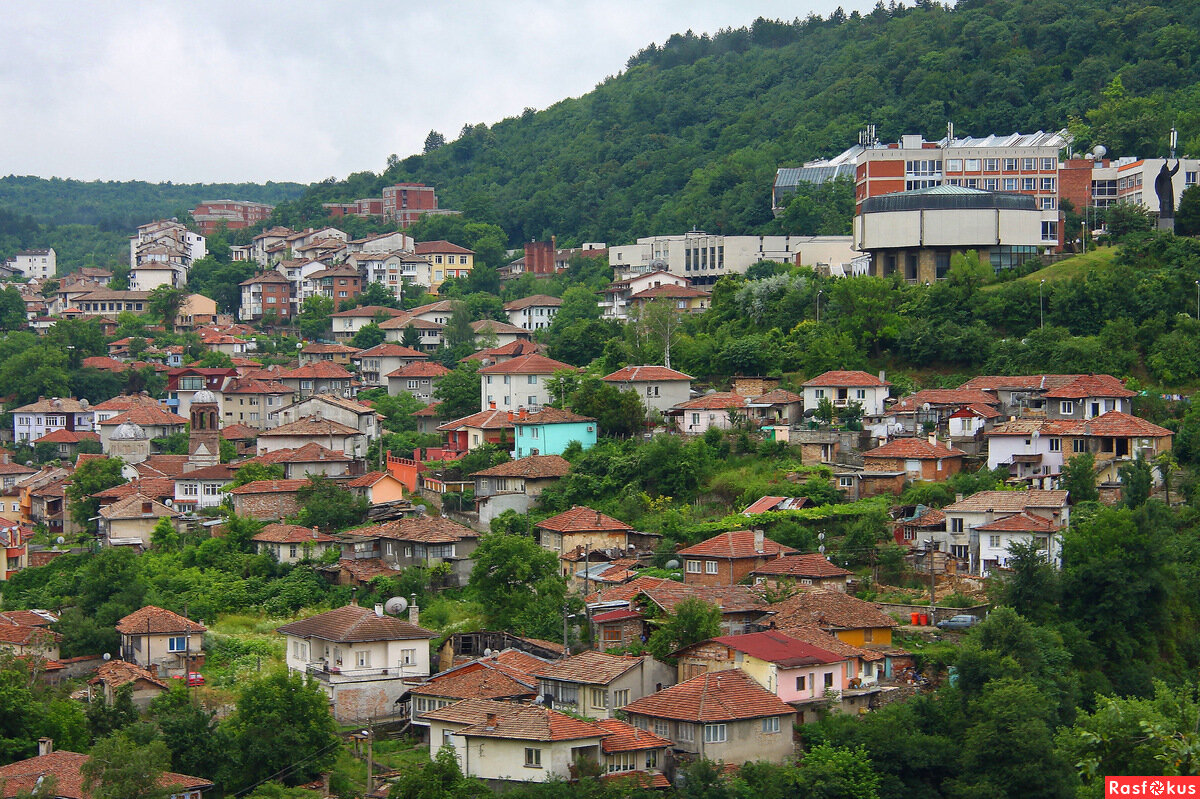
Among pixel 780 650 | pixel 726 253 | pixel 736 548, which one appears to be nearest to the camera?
pixel 780 650

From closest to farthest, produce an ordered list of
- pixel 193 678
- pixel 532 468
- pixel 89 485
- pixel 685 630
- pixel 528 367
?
1. pixel 685 630
2. pixel 193 678
3. pixel 532 468
4. pixel 89 485
5. pixel 528 367

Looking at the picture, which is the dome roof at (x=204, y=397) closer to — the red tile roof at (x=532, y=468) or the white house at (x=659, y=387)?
the red tile roof at (x=532, y=468)

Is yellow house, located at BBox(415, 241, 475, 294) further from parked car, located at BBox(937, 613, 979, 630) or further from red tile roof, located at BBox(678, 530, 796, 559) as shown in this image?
parked car, located at BBox(937, 613, 979, 630)

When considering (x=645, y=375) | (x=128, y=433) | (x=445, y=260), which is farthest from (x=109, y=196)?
(x=645, y=375)

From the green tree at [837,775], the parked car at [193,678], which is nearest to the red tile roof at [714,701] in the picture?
the green tree at [837,775]

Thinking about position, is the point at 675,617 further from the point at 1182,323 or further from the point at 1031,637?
the point at 1182,323

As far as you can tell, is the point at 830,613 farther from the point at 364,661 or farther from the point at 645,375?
the point at 645,375

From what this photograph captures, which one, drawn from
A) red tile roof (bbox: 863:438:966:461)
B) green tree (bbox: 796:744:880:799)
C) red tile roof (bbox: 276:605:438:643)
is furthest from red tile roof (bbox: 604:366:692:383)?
green tree (bbox: 796:744:880:799)
